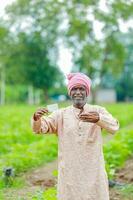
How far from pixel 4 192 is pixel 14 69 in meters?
43.4

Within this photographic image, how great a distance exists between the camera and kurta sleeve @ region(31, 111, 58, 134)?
454 centimetres

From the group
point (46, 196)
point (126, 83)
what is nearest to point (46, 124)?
point (46, 196)

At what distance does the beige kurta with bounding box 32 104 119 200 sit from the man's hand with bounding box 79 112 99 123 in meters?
0.11

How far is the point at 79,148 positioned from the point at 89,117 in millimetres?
346

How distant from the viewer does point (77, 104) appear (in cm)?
467

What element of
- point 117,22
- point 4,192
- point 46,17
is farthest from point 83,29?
point 4,192

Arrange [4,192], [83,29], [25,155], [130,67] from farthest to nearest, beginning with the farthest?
1. [130,67]
2. [83,29]
3. [25,155]
4. [4,192]

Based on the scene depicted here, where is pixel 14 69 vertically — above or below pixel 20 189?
above

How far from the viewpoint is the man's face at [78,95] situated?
4648 millimetres

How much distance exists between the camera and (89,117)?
4379 millimetres

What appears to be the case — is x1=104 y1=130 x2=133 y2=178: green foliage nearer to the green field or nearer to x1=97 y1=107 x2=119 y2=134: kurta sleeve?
the green field

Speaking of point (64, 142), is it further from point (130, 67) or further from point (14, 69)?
point (130, 67)

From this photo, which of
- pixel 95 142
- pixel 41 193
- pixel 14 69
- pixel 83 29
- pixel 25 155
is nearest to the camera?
pixel 95 142

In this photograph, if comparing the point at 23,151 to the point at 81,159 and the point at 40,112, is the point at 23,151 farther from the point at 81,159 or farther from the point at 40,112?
the point at 40,112
